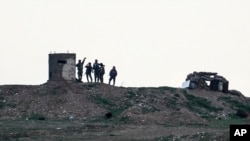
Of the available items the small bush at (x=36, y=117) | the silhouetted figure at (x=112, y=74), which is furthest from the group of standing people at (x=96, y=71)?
the small bush at (x=36, y=117)

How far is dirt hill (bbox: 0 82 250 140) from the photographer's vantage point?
4425 cm

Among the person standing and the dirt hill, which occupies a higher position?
the person standing

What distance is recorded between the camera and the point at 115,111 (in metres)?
56.6

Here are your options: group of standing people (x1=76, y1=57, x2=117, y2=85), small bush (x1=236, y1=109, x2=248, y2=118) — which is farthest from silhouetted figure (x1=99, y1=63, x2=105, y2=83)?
small bush (x1=236, y1=109, x2=248, y2=118)

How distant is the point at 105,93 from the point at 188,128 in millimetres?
13744

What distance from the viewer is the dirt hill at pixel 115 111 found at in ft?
145

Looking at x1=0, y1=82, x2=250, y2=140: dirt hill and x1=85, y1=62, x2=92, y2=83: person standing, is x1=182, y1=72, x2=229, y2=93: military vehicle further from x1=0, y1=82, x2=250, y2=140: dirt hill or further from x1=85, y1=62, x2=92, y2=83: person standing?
x1=85, y1=62, x2=92, y2=83: person standing

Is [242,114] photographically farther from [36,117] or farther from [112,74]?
[36,117]

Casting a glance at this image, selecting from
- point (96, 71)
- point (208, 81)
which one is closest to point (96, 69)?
point (96, 71)

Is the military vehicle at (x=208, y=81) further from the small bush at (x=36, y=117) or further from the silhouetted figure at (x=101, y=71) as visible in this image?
the small bush at (x=36, y=117)

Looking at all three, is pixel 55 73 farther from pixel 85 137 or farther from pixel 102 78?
pixel 85 137

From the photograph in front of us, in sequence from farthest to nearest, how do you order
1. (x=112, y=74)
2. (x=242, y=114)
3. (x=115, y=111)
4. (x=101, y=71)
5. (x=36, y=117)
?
1. (x=112, y=74)
2. (x=101, y=71)
3. (x=242, y=114)
4. (x=115, y=111)
5. (x=36, y=117)

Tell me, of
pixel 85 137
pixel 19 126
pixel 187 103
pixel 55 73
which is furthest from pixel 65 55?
pixel 85 137

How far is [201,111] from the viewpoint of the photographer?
6038 cm
